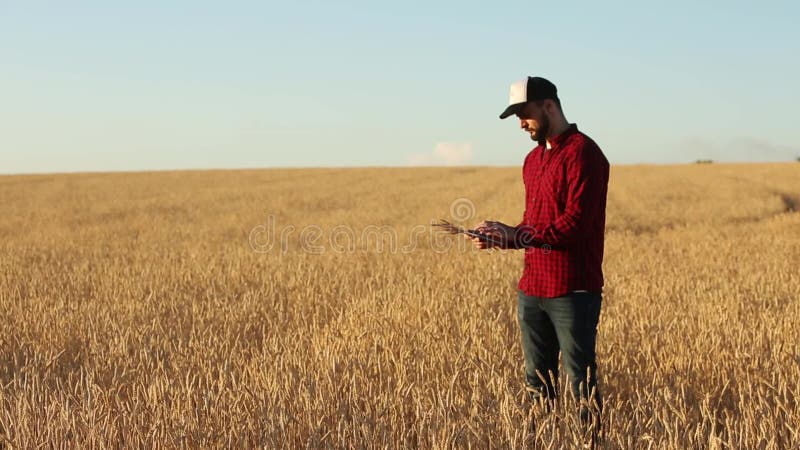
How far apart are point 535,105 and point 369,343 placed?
2323 mm

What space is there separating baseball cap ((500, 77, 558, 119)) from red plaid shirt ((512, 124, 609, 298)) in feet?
0.71

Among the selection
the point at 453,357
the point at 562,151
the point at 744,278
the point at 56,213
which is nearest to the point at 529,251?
the point at 562,151

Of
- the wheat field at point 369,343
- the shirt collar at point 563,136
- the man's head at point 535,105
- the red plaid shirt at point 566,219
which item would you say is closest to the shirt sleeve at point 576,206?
the red plaid shirt at point 566,219

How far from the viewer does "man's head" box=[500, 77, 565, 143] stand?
11.1 feet

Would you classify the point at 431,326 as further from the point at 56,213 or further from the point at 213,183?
the point at 213,183

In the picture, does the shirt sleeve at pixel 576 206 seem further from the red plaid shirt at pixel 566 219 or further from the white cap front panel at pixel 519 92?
the white cap front panel at pixel 519 92

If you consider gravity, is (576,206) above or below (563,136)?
below

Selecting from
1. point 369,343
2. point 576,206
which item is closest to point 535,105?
point 576,206

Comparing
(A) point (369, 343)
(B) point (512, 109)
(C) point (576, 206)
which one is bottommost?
(A) point (369, 343)

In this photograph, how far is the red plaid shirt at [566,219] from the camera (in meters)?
3.34

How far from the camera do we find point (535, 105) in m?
3.45

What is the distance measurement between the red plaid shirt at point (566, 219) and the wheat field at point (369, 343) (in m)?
0.62

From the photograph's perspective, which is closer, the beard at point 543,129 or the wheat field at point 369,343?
the wheat field at point 369,343

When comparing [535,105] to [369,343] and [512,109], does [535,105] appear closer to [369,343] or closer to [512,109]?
[512,109]
